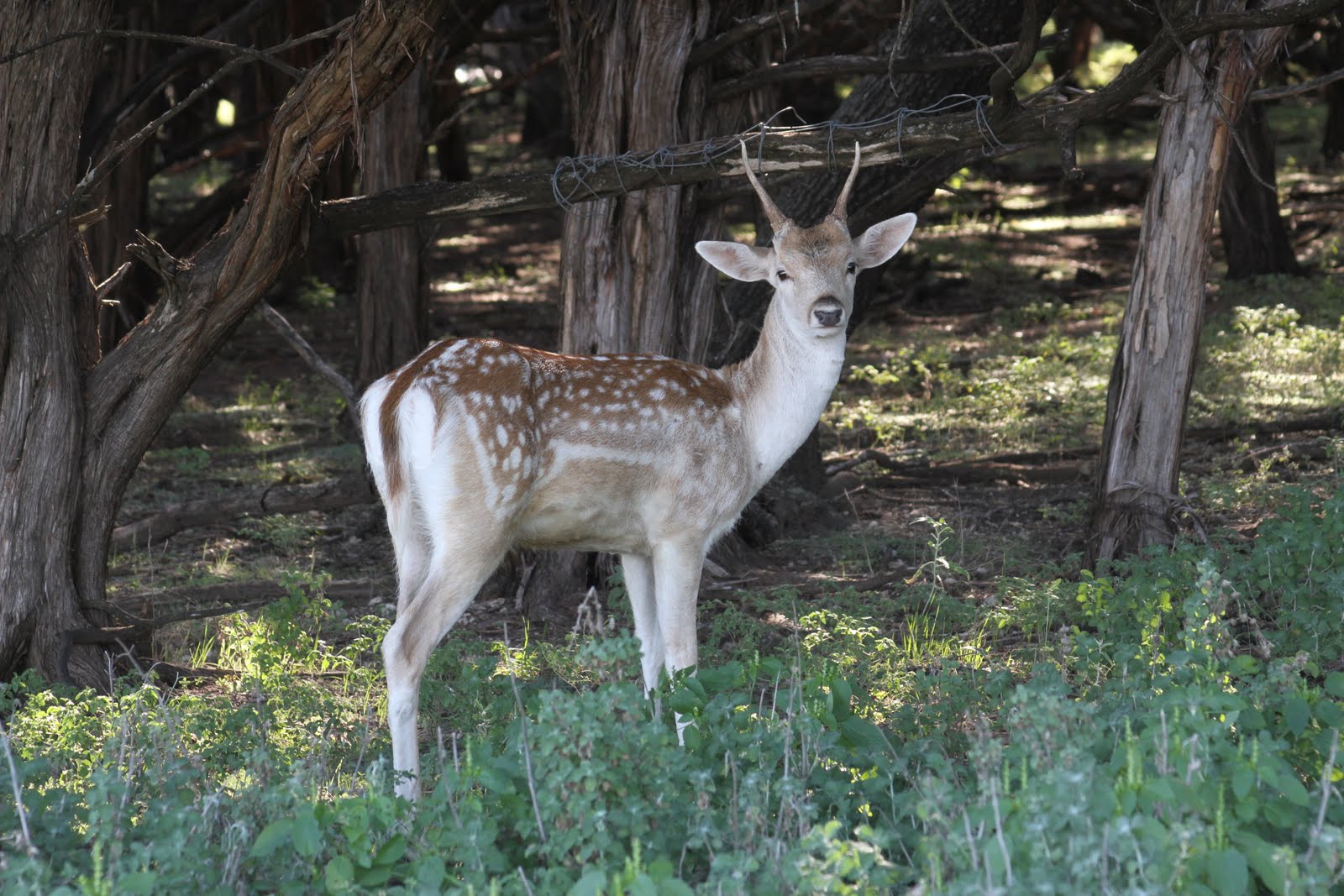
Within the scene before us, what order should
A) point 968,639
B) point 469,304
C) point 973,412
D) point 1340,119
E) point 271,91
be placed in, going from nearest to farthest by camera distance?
point 968,639 < point 973,412 < point 271,91 < point 469,304 < point 1340,119

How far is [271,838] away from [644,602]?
A: 2.52 metres

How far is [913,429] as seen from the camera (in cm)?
992

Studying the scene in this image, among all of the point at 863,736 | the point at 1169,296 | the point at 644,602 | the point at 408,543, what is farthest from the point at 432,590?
the point at 1169,296

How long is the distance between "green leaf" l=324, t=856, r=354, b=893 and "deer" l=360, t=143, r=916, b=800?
3.76 ft

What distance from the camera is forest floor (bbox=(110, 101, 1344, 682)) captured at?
23.1 feet

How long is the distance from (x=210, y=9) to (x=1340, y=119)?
10538 millimetres

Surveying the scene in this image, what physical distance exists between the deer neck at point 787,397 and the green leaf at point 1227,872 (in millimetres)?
2872

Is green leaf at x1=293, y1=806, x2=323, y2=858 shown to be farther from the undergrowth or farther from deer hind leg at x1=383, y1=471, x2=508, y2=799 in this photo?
deer hind leg at x1=383, y1=471, x2=508, y2=799

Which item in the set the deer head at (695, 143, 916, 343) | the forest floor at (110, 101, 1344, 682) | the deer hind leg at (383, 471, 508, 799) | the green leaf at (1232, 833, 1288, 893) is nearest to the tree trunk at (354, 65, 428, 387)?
the forest floor at (110, 101, 1344, 682)

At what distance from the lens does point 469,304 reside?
14016 mm

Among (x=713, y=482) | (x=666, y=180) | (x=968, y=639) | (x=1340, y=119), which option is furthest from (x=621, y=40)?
(x=1340, y=119)

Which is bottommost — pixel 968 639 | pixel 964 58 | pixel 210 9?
pixel 968 639

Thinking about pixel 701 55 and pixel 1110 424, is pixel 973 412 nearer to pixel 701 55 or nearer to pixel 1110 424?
pixel 1110 424

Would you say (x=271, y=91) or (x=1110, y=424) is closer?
(x=1110, y=424)
